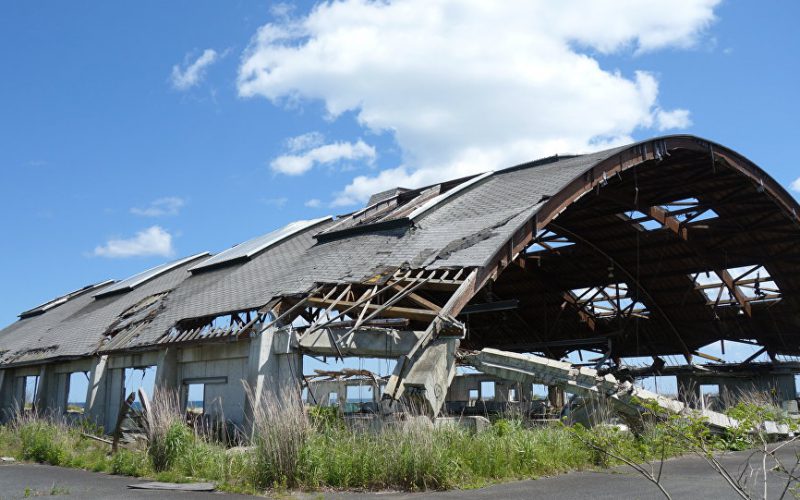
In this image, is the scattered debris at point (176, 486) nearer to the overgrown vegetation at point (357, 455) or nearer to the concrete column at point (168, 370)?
the overgrown vegetation at point (357, 455)

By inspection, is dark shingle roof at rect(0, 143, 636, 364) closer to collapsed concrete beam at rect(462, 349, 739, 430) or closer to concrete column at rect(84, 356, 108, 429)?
concrete column at rect(84, 356, 108, 429)

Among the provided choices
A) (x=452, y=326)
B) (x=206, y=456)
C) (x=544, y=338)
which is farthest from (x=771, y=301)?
(x=206, y=456)

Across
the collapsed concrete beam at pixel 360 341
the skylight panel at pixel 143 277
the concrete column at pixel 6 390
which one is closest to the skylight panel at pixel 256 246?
the skylight panel at pixel 143 277

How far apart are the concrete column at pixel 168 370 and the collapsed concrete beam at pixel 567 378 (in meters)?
9.02

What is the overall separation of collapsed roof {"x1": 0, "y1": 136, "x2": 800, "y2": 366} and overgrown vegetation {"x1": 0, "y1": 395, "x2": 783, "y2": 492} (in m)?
4.39

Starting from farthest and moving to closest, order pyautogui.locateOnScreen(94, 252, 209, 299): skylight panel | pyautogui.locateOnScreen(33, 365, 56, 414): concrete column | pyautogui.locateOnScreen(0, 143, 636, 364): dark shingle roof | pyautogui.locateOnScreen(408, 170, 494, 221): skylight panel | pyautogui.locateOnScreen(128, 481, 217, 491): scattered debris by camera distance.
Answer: pyautogui.locateOnScreen(94, 252, 209, 299): skylight panel, pyautogui.locateOnScreen(33, 365, 56, 414): concrete column, pyautogui.locateOnScreen(408, 170, 494, 221): skylight panel, pyautogui.locateOnScreen(0, 143, 636, 364): dark shingle roof, pyautogui.locateOnScreen(128, 481, 217, 491): scattered debris

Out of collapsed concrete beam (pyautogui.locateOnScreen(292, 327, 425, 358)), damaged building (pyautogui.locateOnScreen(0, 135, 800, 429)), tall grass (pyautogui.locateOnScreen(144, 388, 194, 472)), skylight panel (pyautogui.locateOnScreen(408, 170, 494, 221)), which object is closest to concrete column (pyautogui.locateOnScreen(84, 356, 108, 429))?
Result: damaged building (pyautogui.locateOnScreen(0, 135, 800, 429))

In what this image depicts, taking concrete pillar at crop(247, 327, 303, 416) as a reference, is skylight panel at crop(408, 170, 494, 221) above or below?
above

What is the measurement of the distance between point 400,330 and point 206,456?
20.5 feet

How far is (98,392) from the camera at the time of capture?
23953 mm

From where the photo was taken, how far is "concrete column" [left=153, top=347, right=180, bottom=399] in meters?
21.0

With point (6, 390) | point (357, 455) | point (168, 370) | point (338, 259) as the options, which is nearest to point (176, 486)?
point (357, 455)

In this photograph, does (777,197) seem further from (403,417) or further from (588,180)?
(403,417)

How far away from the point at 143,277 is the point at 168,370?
48.5 feet
